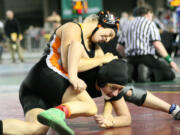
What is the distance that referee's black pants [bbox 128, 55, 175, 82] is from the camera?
390 inches

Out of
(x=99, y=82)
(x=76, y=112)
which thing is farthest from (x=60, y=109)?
(x=99, y=82)

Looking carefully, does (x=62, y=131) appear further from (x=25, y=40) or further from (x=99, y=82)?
(x=25, y=40)

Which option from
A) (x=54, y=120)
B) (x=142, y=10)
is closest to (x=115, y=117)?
(x=54, y=120)

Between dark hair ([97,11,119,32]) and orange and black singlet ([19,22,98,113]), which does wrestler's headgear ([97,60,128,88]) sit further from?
dark hair ([97,11,119,32])

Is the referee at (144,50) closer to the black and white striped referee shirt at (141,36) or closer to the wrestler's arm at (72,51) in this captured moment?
the black and white striped referee shirt at (141,36)

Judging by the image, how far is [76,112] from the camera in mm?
4371

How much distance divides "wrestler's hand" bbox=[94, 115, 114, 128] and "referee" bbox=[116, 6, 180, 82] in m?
4.94

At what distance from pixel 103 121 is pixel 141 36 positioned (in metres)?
5.29

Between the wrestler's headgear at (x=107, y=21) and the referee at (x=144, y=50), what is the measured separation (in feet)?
16.0

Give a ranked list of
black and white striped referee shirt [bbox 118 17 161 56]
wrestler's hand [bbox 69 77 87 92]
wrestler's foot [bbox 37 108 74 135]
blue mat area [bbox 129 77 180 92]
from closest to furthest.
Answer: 1. wrestler's foot [bbox 37 108 74 135]
2. wrestler's hand [bbox 69 77 87 92]
3. blue mat area [bbox 129 77 180 92]
4. black and white striped referee shirt [bbox 118 17 161 56]

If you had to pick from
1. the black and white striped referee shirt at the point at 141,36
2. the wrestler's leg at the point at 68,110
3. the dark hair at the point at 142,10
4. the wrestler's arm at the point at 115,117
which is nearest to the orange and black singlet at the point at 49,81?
the wrestler's leg at the point at 68,110

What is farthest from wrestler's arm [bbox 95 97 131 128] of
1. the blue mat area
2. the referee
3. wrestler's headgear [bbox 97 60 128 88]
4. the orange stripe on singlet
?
the referee

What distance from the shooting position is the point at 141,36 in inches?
389

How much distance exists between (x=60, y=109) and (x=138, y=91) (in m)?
1.23
